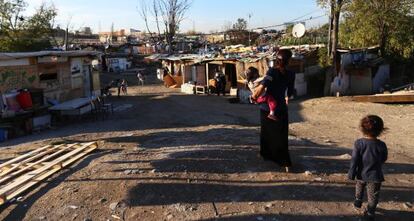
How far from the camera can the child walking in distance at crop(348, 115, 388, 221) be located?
14.9 ft

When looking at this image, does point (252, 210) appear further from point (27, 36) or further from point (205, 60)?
point (27, 36)

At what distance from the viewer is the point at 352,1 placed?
2242 centimetres

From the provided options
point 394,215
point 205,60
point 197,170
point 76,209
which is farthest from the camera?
point 205,60

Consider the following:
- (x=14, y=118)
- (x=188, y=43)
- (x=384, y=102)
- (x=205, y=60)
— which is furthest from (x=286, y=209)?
(x=188, y=43)

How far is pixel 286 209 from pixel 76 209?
2315 mm

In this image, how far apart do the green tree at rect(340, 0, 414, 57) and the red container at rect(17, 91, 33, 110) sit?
15.4 meters

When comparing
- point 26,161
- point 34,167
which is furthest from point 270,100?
point 26,161

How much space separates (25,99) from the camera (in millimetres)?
15156

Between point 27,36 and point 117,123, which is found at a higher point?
point 27,36

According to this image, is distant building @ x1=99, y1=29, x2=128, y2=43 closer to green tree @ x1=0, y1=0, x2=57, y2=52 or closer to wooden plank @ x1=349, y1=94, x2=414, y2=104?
green tree @ x1=0, y1=0, x2=57, y2=52

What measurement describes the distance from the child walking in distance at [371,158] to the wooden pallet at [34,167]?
405 centimetres

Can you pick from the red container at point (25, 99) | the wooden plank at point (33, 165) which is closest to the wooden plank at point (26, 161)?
the wooden plank at point (33, 165)

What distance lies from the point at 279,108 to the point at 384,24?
759 inches

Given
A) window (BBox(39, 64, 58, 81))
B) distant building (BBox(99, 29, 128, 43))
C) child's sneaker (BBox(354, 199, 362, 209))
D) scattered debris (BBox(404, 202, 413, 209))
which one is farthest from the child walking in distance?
distant building (BBox(99, 29, 128, 43))
